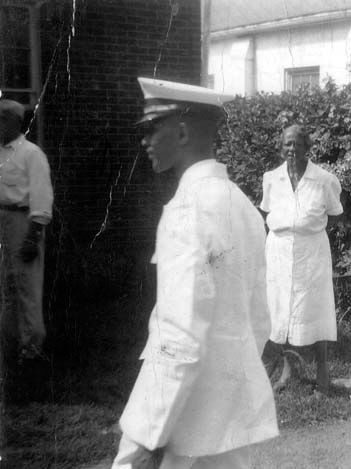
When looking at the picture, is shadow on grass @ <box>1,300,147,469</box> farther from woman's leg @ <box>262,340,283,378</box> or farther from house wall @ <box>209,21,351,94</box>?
house wall @ <box>209,21,351,94</box>

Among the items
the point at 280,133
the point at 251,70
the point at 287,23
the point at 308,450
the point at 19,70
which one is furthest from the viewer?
the point at 251,70

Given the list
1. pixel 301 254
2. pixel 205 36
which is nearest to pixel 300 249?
pixel 301 254

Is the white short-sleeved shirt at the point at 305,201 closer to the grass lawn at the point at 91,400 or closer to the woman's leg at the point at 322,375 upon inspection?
the woman's leg at the point at 322,375

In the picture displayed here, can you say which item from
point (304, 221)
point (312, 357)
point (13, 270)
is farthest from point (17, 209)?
point (312, 357)

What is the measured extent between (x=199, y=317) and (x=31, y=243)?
3.24 meters

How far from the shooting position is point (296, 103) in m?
7.20

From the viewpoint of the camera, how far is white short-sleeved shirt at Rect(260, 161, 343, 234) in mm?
5562

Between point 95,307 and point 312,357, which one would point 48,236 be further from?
point 312,357

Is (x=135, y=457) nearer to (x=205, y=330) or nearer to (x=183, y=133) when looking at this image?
(x=205, y=330)

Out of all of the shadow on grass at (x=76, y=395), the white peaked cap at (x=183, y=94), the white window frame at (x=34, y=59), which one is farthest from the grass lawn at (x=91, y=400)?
the white peaked cap at (x=183, y=94)

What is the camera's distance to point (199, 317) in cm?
213

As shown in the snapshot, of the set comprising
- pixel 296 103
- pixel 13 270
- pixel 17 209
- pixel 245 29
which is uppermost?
pixel 245 29

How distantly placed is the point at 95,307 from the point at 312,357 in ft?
6.36

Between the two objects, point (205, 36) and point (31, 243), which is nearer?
point (31, 243)
